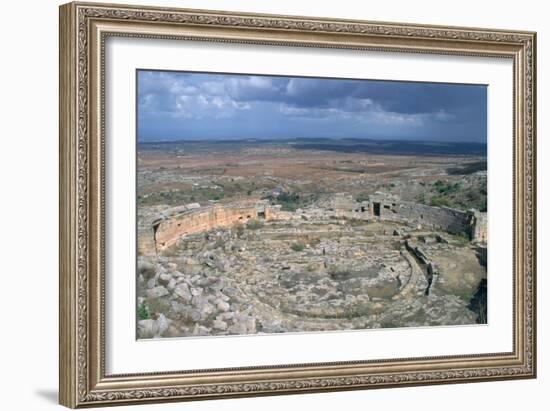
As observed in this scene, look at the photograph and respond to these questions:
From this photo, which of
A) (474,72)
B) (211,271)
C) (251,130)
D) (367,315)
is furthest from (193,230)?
(474,72)

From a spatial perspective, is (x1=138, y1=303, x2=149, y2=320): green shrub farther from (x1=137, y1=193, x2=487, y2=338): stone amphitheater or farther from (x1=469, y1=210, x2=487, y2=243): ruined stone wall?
(x1=469, y1=210, x2=487, y2=243): ruined stone wall

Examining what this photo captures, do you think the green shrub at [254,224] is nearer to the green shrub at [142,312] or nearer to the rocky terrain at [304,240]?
the rocky terrain at [304,240]

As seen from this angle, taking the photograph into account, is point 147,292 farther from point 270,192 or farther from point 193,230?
point 270,192

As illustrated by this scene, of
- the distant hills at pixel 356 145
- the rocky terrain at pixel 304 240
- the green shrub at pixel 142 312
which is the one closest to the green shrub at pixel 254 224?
the rocky terrain at pixel 304 240

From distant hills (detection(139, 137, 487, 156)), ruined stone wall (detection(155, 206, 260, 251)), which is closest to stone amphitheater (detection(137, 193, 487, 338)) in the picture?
ruined stone wall (detection(155, 206, 260, 251))

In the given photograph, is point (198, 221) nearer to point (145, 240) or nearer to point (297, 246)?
point (145, 240)

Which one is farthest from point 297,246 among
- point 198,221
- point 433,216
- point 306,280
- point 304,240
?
point 433,216
